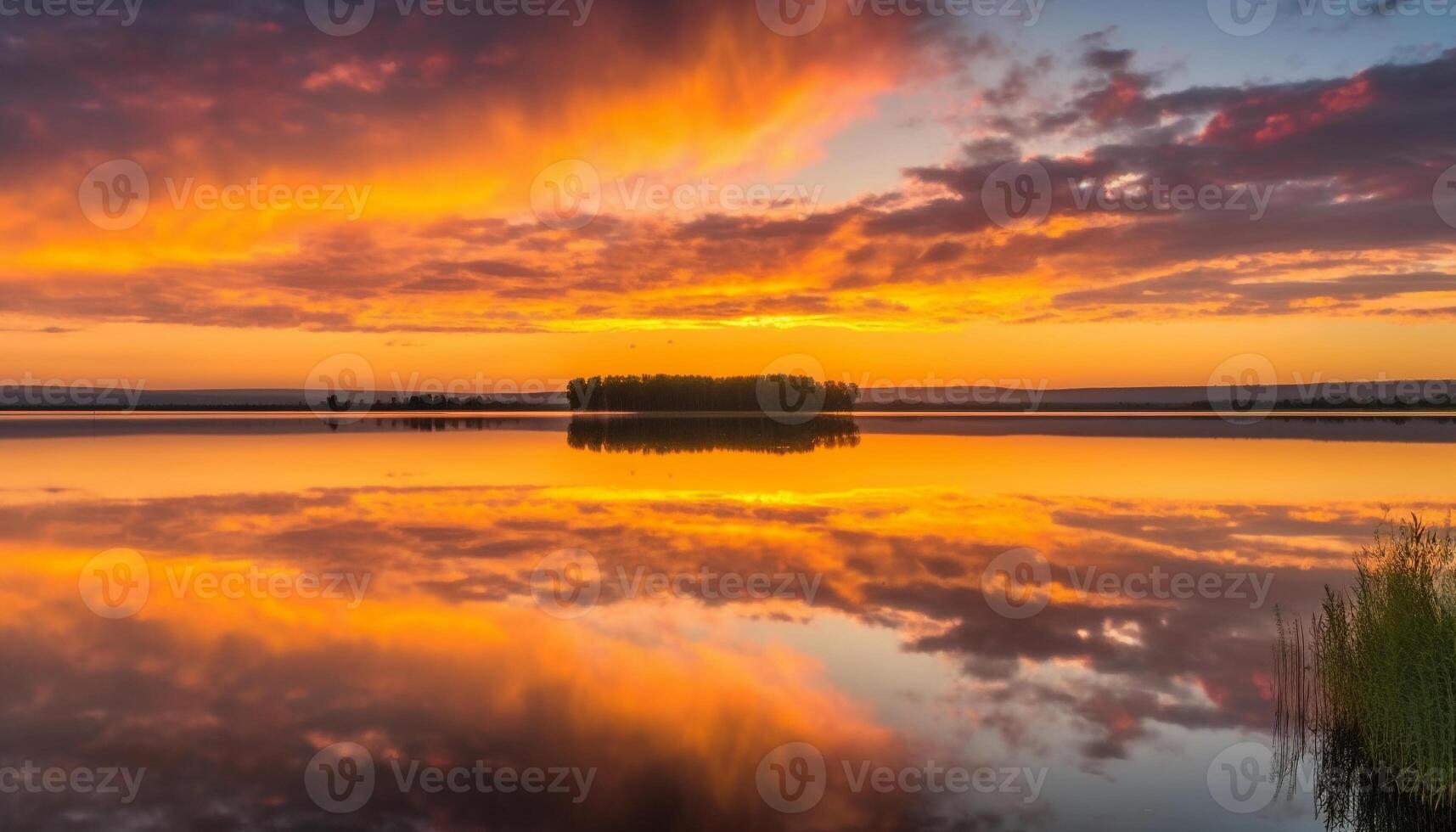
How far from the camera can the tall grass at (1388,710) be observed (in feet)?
27.4

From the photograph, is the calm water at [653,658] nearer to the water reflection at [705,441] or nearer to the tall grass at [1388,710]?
the tall grass at [1388,710]

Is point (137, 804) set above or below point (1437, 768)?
below

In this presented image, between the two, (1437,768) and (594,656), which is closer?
(1437,768)

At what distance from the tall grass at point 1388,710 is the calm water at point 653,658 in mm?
599

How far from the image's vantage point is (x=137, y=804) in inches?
311

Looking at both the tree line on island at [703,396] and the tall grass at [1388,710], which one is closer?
the tall grass at [1388,710]

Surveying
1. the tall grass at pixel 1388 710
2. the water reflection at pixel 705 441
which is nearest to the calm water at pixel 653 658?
the tall grass at pixel 1388 710

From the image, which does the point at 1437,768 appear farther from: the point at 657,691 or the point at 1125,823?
the point at 657,691

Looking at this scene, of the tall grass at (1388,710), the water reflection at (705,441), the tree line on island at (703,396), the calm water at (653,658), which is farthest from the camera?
the tree line on island at (703,396)

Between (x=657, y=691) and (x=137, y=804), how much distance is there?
511cm

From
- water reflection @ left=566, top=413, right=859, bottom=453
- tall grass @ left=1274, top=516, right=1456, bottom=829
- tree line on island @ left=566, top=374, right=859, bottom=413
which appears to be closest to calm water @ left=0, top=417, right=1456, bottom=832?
tall grass @ left=1274, top=516, right=1456, bottom=829

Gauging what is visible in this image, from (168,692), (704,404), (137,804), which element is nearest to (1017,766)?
(137,804)

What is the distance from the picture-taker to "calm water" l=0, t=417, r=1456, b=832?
324 inches

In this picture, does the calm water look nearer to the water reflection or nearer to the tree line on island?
the water reflection
